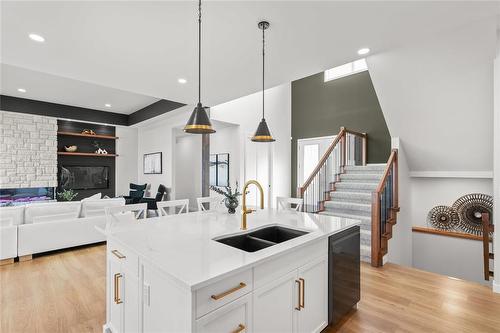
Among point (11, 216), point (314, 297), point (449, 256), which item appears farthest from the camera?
point (449, 256)

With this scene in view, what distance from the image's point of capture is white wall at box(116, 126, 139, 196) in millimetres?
8430

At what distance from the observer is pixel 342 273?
2.23 m

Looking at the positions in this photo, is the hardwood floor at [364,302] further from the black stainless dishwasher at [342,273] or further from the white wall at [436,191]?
the white wall at [436,191]

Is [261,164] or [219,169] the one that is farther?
[219,169]

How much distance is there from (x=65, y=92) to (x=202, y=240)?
6.33 m

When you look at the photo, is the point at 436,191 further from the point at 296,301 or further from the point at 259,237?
the point at 296,301

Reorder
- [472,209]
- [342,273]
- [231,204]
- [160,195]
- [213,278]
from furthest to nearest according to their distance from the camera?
[160,195] < [472,209] < [231,204] < [342,273] < [213,278]

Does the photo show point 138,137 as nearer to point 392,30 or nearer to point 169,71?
point 169,71

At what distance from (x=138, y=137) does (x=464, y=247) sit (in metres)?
9.29

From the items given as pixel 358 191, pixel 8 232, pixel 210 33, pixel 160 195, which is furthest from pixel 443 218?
pixel 8 232

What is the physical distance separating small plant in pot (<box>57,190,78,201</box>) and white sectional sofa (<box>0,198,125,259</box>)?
278cm

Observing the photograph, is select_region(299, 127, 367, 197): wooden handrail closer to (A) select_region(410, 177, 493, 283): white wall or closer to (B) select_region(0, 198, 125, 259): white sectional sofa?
(A) select_region(410, 177, 493, 283): white wall

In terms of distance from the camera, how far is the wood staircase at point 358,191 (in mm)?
3779

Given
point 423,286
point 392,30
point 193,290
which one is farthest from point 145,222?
point 423,286
